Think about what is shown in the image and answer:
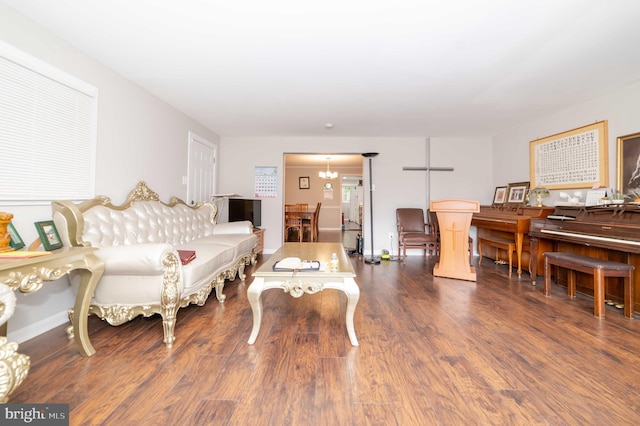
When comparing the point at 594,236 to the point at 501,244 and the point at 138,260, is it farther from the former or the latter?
the point at 138,260

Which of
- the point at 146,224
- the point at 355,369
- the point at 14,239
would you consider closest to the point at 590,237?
the point at 355,369

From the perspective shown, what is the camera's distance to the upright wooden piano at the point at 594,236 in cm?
235

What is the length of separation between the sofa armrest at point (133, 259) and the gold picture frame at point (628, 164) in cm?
447

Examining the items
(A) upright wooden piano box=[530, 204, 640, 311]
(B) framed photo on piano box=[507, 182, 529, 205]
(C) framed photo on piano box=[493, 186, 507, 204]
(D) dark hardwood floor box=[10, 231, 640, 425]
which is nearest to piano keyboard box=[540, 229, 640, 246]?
(A) upright wooden piano box=[530, 204, 640, 311]

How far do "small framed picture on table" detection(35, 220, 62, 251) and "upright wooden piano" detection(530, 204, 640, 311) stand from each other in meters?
4.37

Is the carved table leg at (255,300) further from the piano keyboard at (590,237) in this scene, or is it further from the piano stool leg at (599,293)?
the piano keyboard at (590,237)

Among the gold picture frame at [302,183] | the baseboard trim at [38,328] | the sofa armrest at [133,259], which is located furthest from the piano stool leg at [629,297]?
the gold picture frame at [302,183]

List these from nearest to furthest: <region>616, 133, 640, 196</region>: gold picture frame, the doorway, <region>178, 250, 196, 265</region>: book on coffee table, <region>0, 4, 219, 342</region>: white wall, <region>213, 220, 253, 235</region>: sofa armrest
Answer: <region>0, 4, 219, 342</region>: white wall
<region>178, 250, 196, 265</region>: book on coffee table
<region>616, 133, 640, 196</region>: gold picture frame
<region>213, 220, 253, 235</region>: sofa armrest
the doorway

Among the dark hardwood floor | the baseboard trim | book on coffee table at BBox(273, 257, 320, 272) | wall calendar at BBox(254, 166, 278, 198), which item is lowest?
the dark hardwood floor

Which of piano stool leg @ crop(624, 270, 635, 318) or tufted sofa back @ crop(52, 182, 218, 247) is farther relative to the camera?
piano stool leg @ crop(624, 270, 635, 318)

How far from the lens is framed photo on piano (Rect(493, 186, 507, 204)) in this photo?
15.5 ft

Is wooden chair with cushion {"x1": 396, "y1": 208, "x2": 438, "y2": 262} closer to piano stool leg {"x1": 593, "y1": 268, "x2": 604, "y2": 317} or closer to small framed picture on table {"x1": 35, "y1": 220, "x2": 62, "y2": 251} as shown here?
piano stool leg {"x1": 593, "y1": 268, "x2": 604, "y2": 317}

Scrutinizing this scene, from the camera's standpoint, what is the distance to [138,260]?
1.76 metres

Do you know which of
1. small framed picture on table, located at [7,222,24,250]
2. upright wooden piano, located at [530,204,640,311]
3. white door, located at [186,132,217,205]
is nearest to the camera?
small framed picture on table, located at [7,222,24,250]
